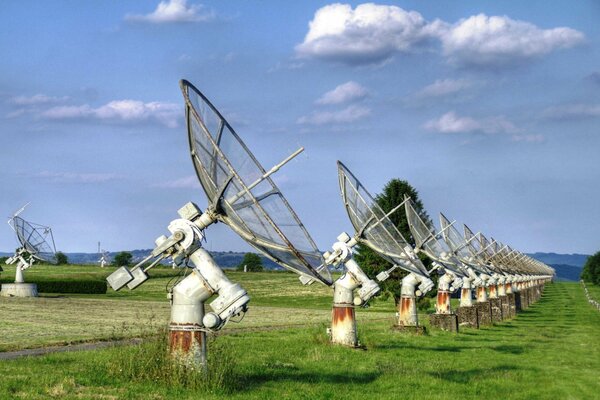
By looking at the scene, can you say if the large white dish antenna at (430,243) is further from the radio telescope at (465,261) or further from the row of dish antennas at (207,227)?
the row of dish antennas at (207,227)

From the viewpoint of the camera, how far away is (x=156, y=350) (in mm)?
19562

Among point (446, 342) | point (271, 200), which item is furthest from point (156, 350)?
point (446, 342)

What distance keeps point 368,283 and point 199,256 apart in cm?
1385

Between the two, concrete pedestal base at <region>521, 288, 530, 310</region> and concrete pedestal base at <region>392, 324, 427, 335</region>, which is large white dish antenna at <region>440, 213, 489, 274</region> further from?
concrete pedestal base at <region>521, 288, 530, 310</region>

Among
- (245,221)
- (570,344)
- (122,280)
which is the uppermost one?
(245,221)

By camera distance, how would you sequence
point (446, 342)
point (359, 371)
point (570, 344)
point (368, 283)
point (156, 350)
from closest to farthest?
point (156, 350)
point (359, 371)
point (368, 283)
point (446, 342)
point (570, 344)

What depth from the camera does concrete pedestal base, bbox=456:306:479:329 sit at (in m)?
52.5

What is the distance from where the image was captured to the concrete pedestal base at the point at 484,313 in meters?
56.0

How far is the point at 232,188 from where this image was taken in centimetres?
1977

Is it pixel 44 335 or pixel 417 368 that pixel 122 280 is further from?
pixel 44 335

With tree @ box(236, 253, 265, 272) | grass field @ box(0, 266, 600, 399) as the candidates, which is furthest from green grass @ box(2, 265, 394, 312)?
tree @ box(236, 253, 265, 272)

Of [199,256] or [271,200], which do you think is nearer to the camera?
[199,256]

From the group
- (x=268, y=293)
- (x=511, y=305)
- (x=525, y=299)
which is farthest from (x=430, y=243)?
(x=525, y=299)

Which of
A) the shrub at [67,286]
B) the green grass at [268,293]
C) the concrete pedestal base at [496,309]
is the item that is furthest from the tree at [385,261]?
the shrub at [67,286]
